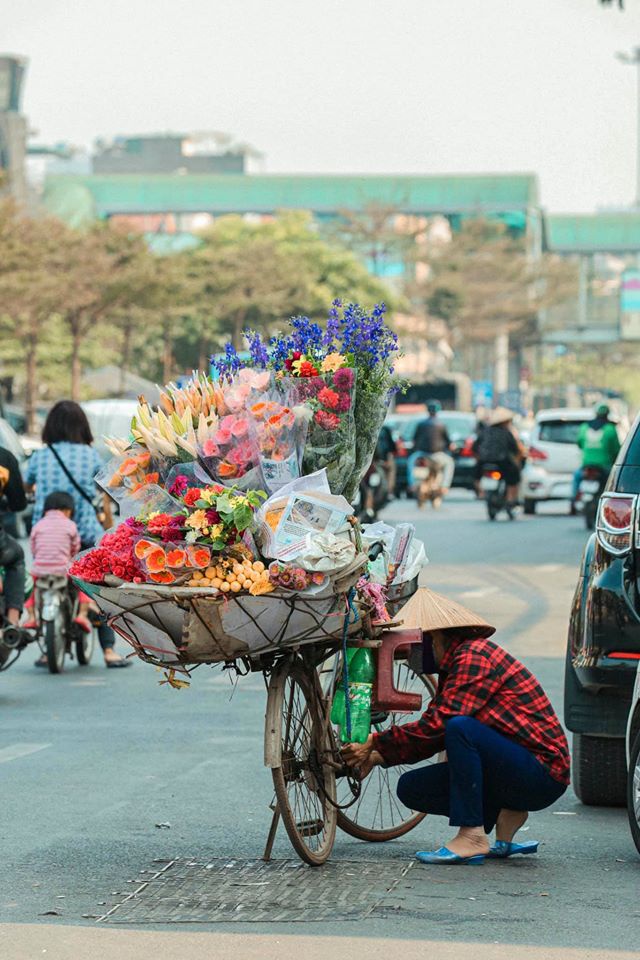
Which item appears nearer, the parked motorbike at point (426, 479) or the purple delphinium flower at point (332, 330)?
the purple delphinium flower at point (332, 330)

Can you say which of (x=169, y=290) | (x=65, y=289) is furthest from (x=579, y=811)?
(x=169, y=290)

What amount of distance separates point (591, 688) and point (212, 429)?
205 centimetres

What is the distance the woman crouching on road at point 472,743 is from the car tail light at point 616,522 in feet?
3.01

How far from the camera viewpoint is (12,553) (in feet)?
37.6

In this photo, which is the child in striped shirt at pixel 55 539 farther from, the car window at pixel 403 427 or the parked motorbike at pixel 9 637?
the car window at pixel 403 427

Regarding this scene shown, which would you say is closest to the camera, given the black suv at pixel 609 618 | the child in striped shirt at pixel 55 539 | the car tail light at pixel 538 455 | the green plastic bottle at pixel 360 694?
the green plastic bottle at pixel 360 694

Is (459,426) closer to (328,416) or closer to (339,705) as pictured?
(339,705)

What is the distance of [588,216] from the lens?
14250cm

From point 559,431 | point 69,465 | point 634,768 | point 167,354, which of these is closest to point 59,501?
point 69,465

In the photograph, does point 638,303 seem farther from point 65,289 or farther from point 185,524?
point 185,524

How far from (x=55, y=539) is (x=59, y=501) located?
0.94 ft

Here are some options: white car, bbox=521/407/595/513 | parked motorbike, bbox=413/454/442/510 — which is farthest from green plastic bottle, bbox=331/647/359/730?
parked motorbike, bbox=413/454/442/510

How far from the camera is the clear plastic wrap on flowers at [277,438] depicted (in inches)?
248

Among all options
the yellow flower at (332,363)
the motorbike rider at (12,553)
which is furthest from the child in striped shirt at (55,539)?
the yellow flower at (332,363)
